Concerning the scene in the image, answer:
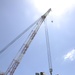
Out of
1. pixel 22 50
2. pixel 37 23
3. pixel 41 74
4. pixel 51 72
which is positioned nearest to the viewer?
pixel 51 72

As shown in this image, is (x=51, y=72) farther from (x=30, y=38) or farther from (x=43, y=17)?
(x=43, y=17)

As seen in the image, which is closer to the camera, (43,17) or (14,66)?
(14,66)

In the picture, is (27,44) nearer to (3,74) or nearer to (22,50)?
(22,50)

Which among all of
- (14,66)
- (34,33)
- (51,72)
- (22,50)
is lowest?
(51,72)

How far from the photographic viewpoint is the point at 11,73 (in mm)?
143500

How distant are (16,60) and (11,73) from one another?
332 inches

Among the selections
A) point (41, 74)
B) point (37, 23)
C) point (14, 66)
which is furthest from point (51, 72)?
point (37, 23)

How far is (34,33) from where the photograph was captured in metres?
153

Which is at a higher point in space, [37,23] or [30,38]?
[37,23]

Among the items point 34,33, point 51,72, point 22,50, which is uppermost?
point 34,33

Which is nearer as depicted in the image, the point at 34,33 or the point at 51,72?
the point at 51,72

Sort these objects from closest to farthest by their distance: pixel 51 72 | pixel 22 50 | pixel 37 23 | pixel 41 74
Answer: pixel 51 72 → pixel 41 74 → pixel 22 50 → pixel 37 23

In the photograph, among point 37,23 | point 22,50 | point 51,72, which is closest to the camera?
point 51,72

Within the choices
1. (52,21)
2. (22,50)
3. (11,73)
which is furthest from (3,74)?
(52,21)
